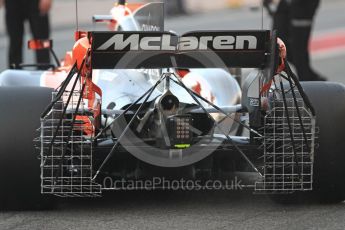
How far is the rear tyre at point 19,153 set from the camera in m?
5.61

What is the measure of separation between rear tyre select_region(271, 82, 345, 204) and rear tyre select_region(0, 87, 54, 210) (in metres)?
1.54

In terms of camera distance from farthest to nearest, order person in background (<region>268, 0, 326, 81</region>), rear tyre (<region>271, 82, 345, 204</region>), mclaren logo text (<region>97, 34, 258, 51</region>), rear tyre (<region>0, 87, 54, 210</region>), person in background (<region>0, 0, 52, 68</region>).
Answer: person in background (<region>268, 0, 326, 81</region>)
person in background (<region>0, 0, 52, 68</region>)
rear tyre (<region>271, 82, 345, 204</region>)
rear tyre (<region>0, 87, 54, 210</region>)
mclaren logo text (<region>97, 34, 258, 51</region>)

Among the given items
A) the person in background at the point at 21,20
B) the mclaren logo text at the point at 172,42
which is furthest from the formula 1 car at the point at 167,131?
the person in background at the point at 21,20

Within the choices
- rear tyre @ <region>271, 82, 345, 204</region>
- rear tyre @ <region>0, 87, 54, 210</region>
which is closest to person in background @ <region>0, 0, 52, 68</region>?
rear tyre @ <region>0, 87, 54, 210</region>

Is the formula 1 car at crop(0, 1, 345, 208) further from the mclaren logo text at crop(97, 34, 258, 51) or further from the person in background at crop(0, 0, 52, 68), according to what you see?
the person in background at crop(0, 0, 52, 68)

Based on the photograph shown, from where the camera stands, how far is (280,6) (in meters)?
12.5

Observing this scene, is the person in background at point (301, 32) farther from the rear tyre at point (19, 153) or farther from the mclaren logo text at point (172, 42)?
the rear tyre at point (19, 153)

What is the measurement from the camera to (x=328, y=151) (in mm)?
5781

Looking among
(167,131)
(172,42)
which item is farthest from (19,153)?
(172,42)

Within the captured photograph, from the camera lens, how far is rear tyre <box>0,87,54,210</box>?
561 cm

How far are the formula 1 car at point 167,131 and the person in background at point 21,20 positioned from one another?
6.09m

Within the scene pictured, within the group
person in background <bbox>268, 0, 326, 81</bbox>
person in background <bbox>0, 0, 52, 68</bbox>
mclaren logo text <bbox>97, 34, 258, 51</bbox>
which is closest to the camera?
mclaren logo text <bbox>97, 34, 258, 51</bbox>

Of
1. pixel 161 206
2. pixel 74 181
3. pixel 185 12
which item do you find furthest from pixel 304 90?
pixel 185 12

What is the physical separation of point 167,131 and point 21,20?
6.95 meters
